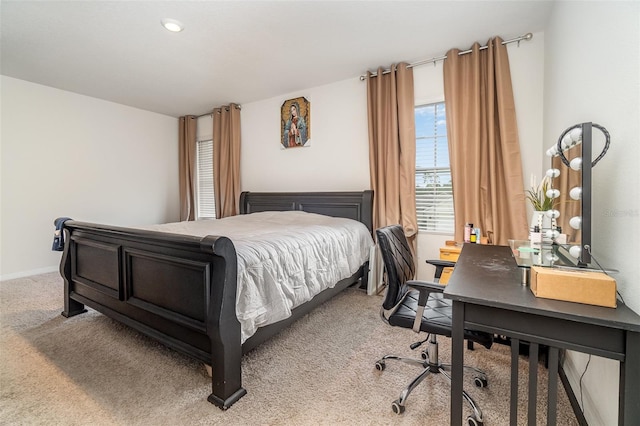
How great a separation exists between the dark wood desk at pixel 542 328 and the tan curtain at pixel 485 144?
1.81m

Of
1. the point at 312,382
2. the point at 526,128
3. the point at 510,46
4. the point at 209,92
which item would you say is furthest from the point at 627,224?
the point at 209,92

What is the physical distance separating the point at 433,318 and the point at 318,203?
2482 mm

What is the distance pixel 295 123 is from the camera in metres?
4.16

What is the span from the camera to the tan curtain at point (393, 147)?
10.6 ft

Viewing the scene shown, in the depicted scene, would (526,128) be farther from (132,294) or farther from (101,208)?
(101,208)

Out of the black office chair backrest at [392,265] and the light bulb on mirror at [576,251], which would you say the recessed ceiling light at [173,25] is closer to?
the black office chair backrest at [392,265]

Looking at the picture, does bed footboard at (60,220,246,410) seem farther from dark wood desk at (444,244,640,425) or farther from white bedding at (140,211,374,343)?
dark wood desk at (444,244,640,425)

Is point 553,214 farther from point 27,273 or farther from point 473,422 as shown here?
point 27,273

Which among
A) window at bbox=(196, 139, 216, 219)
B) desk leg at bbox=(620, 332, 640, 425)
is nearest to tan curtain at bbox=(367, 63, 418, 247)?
desk leg at bbox=(620, 332, 640, 425)

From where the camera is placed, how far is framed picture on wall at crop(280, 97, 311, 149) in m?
4.05

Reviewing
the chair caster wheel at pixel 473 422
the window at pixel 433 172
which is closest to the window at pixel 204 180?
the window at pixel 433 172

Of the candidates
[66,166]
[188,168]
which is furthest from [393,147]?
[66,166]

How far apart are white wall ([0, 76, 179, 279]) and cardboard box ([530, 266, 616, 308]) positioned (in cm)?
546

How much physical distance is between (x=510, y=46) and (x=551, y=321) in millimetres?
2937
